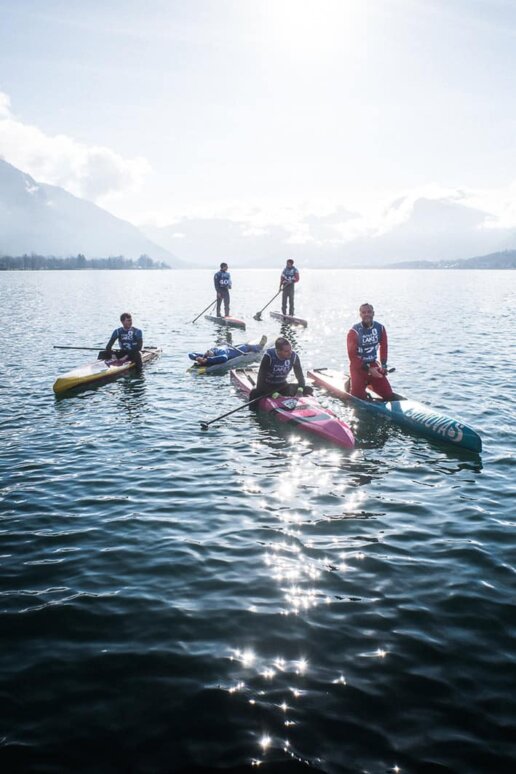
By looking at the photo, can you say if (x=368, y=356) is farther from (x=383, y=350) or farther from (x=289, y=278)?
(x=289, y=278)

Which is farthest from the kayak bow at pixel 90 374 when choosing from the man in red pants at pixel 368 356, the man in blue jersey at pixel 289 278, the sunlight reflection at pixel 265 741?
the man in blue jersey at pixel 289 278

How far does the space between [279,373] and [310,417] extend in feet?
6.72

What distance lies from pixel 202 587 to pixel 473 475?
254 inches

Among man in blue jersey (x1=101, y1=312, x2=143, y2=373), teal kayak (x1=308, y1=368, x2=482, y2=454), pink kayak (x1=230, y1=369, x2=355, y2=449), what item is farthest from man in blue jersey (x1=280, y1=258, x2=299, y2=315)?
pink kayak (x1=230, y1=369, x2=355, y2=449)

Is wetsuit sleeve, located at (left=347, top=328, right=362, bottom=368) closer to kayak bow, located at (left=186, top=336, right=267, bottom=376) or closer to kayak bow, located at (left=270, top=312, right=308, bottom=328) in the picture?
kayak bow, located at (left=186, top=336, right=267, bottom=376)

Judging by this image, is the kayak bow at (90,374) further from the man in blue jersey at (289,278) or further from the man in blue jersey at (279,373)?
the man in blue jersey at (289,278)

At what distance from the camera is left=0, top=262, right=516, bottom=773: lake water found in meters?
4.84

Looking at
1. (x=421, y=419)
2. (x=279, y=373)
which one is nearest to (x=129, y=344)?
(x=279, y=373)

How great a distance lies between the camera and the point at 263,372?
14.7 m

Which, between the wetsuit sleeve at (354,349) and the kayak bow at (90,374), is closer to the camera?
the wetsuit sleeve at (354,349)

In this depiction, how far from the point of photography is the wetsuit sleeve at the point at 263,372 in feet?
47.9

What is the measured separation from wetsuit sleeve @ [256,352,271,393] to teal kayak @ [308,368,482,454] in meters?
2.79

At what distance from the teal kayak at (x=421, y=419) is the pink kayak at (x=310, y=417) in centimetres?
150

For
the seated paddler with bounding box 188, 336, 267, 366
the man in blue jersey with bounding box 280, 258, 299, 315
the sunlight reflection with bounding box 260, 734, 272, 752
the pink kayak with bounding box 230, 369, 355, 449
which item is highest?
the man in blue jersey with bounding box 280, 258, 299, 315
